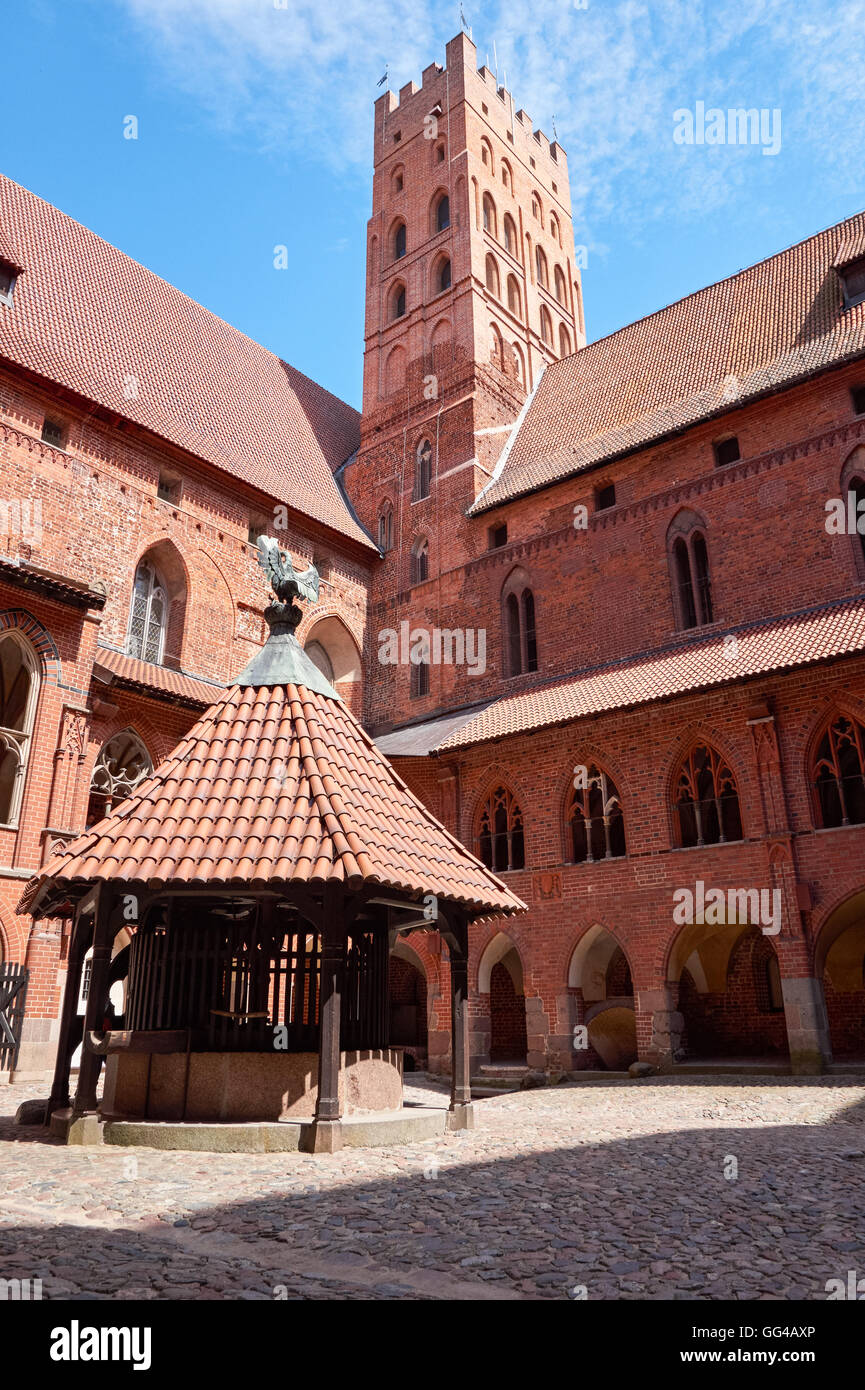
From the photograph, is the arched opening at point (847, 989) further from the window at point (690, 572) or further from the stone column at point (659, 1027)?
the window at point (690, 572)

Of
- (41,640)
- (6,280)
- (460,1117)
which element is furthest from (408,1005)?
(6,280)

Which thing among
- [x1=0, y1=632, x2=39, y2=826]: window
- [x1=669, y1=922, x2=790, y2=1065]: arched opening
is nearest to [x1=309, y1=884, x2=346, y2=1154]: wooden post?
[x1=0, y1=632, x2=39, y2=826]: window

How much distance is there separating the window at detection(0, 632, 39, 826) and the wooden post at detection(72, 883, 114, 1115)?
24.7 ft

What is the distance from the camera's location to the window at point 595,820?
17344 mm

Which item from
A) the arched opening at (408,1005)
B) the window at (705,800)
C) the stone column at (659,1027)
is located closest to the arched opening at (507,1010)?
the arched opening at (408,1005)

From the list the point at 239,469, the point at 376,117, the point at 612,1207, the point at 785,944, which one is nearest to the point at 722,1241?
the point at 612,1207

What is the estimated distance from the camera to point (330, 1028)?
294 inches

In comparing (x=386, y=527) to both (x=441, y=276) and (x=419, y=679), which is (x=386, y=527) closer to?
(x=419, y=679)

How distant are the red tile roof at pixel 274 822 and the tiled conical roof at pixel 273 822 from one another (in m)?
0.01

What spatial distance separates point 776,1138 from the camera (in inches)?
324

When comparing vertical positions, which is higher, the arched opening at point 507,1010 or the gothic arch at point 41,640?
the gothic arch at point 41,640

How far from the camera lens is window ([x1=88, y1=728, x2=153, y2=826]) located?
687 inches

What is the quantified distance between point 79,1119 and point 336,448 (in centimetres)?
2419

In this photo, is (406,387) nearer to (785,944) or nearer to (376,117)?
(376,117)
